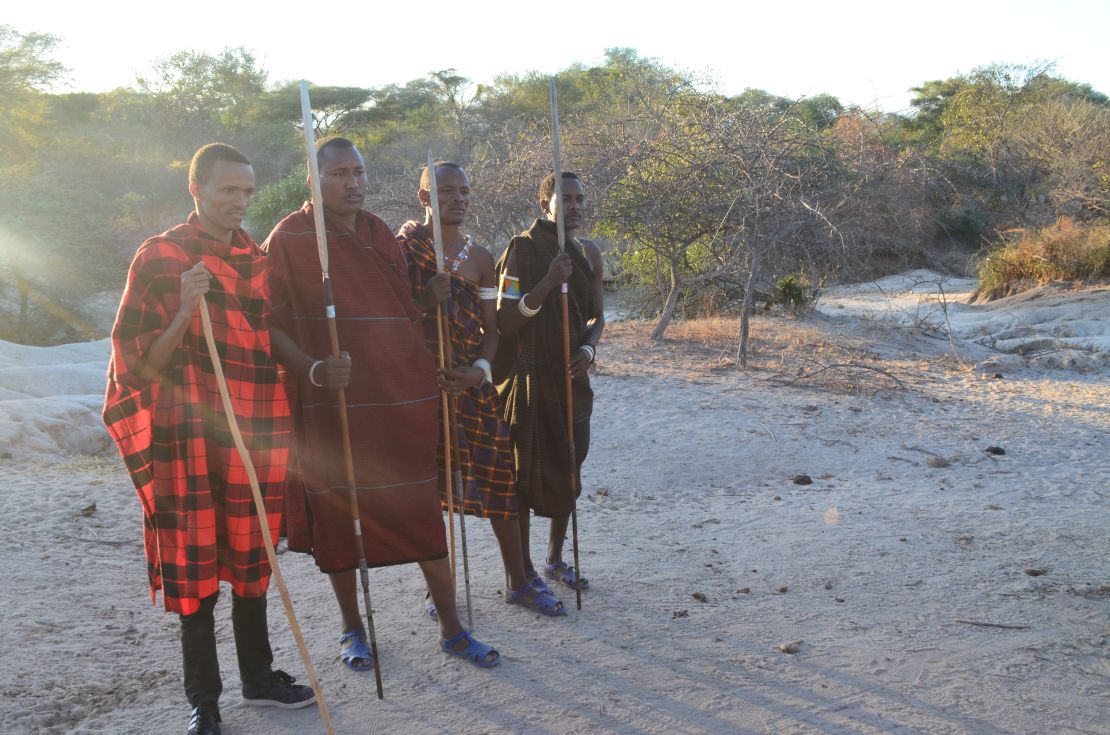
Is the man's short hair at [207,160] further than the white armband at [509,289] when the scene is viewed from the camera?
No

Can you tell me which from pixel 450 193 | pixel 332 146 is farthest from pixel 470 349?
pixel 332 146

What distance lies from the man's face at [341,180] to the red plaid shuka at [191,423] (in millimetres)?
359

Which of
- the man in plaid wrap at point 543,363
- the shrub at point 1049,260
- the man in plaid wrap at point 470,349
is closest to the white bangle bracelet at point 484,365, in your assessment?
the man in plaid wrap at point 470,349

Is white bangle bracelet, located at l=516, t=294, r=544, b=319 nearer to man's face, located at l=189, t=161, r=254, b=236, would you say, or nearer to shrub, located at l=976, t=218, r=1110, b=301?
man's face, located at l=189, t=161, r=254, b=236

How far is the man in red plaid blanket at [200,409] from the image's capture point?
2.56 metres

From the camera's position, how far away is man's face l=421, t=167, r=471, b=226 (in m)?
3.39

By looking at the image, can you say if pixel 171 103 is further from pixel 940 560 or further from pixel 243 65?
pixel 940 560

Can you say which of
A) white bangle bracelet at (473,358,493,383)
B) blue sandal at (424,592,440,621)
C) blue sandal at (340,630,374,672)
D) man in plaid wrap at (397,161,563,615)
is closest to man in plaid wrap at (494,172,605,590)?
man in plaid wrap at (397,161,563,615)

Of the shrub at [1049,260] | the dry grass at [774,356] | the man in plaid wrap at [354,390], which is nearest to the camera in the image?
the man in plaid wrap at [354,390]

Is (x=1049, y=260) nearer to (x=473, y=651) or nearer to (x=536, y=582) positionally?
(x=536, y=582)

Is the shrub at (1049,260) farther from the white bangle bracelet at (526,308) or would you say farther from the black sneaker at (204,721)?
the black sneaker at (204,721)

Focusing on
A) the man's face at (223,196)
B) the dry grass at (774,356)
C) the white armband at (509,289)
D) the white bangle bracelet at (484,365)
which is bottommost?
the dry grass at (774,356)

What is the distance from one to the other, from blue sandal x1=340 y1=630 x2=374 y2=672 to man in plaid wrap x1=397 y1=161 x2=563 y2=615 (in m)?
0.61

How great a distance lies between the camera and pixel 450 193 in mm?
3408
